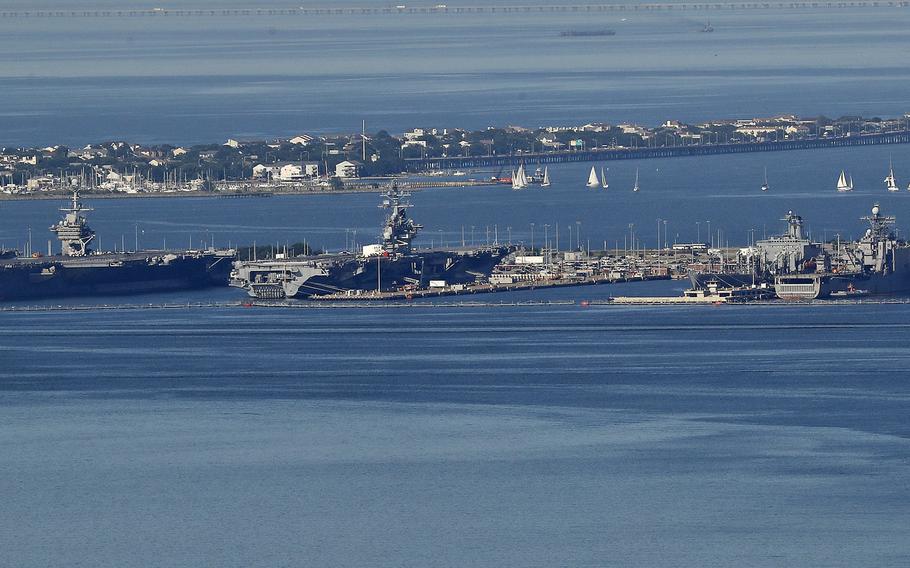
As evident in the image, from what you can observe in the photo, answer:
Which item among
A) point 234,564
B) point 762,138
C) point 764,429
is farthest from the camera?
point 762,138

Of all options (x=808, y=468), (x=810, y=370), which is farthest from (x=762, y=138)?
(x=808, y=468)

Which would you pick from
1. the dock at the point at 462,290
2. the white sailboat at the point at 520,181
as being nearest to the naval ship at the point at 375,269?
the dock at the point at 462,290

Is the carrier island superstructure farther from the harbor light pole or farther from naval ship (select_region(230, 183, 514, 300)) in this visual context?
naval ship (select_region(230, 183, 514, 300))

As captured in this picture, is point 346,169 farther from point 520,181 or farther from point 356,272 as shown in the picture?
point 356,272

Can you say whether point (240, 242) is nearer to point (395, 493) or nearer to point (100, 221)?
point (100, 221)

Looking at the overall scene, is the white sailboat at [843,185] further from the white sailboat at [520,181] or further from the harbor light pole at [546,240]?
the harbor light pole at [546,240]

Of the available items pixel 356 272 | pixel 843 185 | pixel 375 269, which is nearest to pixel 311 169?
pixel 843 185

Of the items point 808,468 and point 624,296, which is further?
point 624,296

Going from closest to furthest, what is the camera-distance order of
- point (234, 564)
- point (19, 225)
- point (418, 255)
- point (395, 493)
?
point (234, 564) → point (395, 493) → point (418, 255) → point (19, 225)
